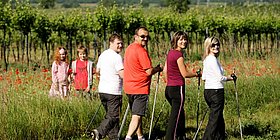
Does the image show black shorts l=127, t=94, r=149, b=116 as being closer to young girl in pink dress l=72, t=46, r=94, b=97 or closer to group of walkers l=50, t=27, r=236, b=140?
group of walkers l=50, t=27, r=236, b=140

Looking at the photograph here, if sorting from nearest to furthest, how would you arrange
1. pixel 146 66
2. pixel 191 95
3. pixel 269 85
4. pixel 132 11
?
pixel 146 66
pixel 191 95
pixel 269 85
pixel 132 11

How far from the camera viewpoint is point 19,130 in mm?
7469

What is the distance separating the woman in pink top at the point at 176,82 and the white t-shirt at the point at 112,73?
0.72 metres

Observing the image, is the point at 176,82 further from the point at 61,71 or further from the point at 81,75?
the point at 61,71

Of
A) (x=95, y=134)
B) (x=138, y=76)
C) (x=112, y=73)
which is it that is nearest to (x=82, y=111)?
(x=95, y=134)

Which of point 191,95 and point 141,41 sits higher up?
point 141,41

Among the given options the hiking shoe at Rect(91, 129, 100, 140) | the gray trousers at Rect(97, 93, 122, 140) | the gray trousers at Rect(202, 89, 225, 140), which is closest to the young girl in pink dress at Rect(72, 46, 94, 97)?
the hiking shoe at Rect(91, 129, 100, 140)

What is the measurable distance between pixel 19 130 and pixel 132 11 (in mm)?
Result: 17325

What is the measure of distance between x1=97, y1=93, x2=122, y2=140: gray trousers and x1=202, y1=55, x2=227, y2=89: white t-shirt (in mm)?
1346

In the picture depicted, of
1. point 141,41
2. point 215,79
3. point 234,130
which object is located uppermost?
point 141,41

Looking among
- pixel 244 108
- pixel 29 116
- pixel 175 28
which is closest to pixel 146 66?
pixel 29 116

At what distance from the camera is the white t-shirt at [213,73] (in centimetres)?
727

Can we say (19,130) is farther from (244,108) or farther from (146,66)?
(244,108)

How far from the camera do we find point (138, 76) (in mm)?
7023
